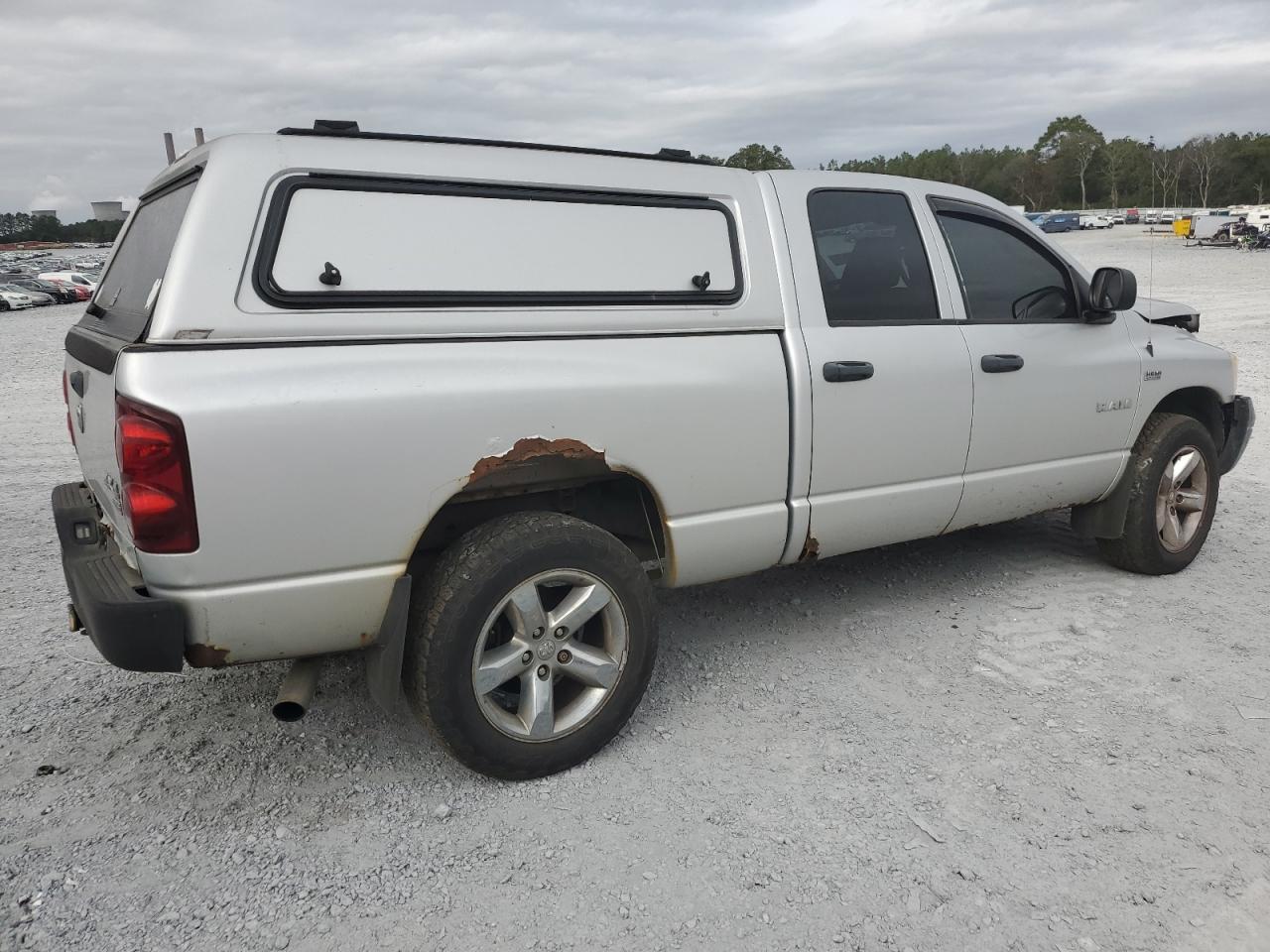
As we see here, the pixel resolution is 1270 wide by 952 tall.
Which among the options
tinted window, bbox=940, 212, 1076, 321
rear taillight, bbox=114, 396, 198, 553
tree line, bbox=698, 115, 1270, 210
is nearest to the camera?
rear taillight, bbox=114, 396, 198, 553

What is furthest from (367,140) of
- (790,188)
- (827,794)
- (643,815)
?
(827,794)

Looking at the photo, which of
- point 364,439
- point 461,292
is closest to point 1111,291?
point 461,292

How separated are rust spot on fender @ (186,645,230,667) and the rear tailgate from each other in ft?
1.13

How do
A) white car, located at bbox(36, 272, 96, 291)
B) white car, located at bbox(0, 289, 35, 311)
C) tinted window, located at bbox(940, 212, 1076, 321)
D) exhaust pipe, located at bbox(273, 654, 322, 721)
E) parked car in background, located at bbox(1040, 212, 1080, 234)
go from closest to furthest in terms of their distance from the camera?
1. exhaust pipe, located at bbox(273, 654, 322, 721)
2. tinted window, located at bbox(940, 212, 1076, 321)
3. white car, located at bbox(0, 289, 35, 311)
4. white car, located at bbox(36, 272, 96, 291)
5. parked car in background, located at bbox(1040, 212, 1080, 234)

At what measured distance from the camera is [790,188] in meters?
3.70

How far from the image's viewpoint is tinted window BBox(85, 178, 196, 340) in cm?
285

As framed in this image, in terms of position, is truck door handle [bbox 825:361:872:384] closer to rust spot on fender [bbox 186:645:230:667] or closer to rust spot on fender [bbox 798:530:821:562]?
rust spot on fender [bbox 798:530:821:562]

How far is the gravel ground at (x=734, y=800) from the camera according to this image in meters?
2.52

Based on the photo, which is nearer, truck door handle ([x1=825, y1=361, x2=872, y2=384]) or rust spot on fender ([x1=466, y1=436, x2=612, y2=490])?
rust spot on fender ([x1=466, y1=436, x2=612, y2=490])

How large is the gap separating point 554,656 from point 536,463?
616mm

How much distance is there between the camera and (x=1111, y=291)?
4.26 meters

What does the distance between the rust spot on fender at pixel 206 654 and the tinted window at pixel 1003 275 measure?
10.2 ft

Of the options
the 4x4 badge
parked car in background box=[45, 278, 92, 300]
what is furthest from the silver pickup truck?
parked car in background box=[45, 278, 92, 300]

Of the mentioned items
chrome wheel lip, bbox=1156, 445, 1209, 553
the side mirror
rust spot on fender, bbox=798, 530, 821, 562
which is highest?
the side mirror
